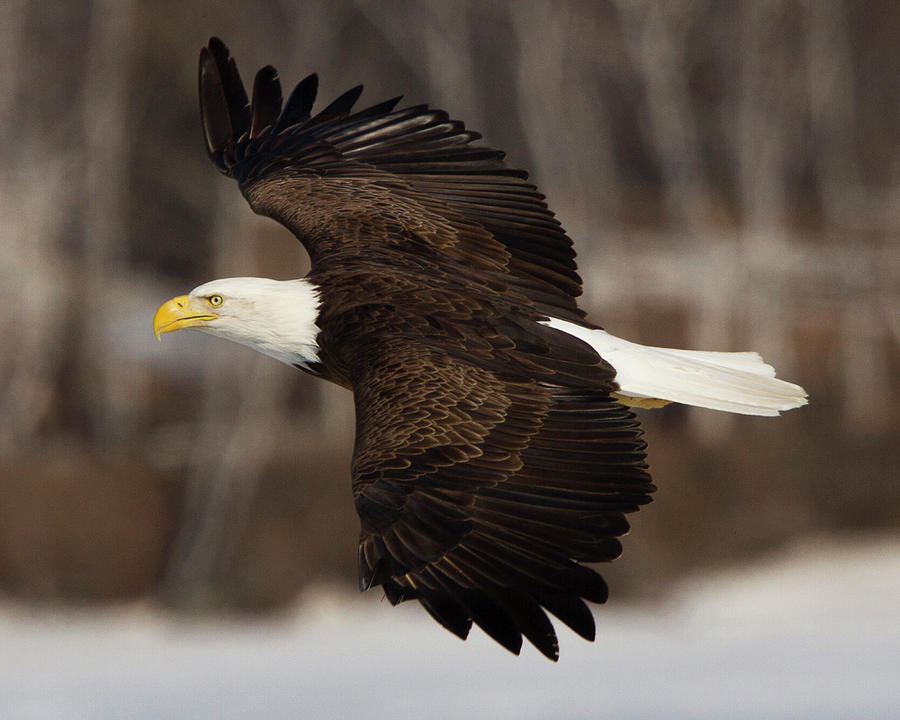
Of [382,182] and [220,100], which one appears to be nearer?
[382,182]

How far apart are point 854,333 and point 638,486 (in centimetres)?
1255

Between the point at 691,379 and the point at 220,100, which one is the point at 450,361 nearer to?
the point at 691,379

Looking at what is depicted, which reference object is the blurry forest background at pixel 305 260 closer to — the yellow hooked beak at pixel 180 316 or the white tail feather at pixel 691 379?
the yellow hooked beak at pixel 180 316

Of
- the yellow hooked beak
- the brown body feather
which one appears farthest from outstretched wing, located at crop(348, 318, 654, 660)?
the yellow hooked beak

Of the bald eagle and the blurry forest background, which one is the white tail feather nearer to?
the bald eagle

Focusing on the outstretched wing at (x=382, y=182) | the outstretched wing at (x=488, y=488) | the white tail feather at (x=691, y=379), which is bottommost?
the outstretched wing at (x=488, y=488)

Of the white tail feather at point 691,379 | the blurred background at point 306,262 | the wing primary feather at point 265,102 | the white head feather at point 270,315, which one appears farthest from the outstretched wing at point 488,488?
the blurred background at point 306,262

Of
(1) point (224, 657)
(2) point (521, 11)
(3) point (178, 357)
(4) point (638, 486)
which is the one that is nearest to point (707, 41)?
(2) point (521, 11)

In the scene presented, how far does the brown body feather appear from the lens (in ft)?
12.8

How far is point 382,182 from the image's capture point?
559 cm

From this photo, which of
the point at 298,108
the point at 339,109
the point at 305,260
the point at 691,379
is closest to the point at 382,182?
the point at 339,109

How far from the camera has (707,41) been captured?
16.0 metres

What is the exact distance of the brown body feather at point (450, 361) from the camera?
390 centimetres

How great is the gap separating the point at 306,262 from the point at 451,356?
38.7ft
